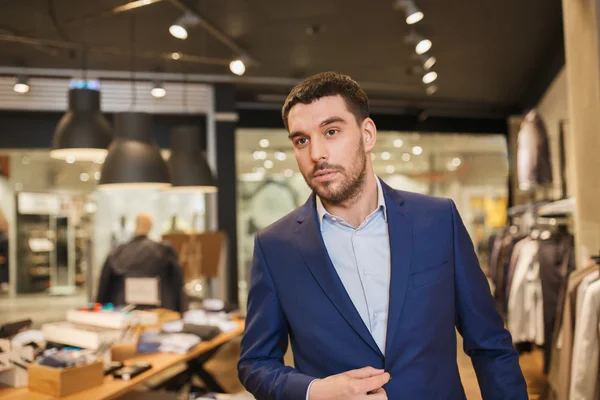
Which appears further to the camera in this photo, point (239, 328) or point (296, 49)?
point (296, 49)

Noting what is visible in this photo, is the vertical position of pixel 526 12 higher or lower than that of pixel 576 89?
higher

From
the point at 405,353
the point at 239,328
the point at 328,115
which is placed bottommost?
the point at 239,328

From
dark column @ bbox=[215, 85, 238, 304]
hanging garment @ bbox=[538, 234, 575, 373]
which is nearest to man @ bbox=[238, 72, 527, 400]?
hanging garment @ bbox=[538, 234, 575, 373]

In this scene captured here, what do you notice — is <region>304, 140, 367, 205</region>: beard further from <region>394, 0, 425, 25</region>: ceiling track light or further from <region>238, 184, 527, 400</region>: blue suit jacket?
<region>394, 0, 425, 25</region>: ceiling track light

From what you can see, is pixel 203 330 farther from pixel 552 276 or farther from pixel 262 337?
pixel 552 276

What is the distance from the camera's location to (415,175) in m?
11.1

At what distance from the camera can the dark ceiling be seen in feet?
18.0

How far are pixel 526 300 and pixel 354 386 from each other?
435cm

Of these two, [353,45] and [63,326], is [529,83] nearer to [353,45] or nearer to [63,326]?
[353,45]

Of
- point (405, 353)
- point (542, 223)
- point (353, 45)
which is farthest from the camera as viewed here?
point (353, 45)

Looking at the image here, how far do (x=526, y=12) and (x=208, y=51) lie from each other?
3395mm

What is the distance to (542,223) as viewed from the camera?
5754mm

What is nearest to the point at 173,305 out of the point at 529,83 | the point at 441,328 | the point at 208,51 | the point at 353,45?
the point at 208,51

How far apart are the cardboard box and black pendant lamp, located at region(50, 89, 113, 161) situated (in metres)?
2.06
